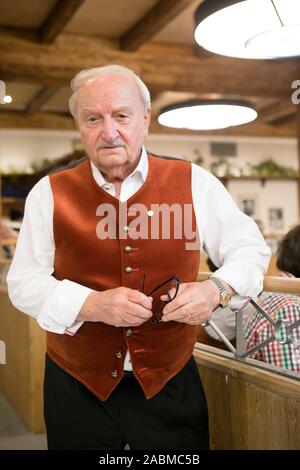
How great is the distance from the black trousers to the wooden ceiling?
405 cm

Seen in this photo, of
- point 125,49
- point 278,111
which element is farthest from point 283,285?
point 278,111

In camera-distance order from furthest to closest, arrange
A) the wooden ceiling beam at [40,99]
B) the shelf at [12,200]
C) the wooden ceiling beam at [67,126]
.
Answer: the wooden ceiling beam at [67,126], the shelf at [12,200], the wooden ceiling beam at [40,99]

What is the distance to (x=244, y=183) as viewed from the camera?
1118cm

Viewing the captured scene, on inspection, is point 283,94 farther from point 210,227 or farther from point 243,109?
point 210,227

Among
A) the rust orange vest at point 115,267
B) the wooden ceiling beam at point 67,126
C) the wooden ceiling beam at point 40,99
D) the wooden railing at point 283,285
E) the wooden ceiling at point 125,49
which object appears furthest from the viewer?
the wooden ceiling beam at point 67,126

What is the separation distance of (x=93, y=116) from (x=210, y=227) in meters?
0.35

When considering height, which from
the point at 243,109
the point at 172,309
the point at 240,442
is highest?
the point at 243,109

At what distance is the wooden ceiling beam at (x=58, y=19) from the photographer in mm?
4855

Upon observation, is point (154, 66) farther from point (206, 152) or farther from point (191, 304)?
point (191, 304)

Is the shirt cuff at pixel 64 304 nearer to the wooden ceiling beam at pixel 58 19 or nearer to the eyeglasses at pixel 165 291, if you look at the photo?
the eyeglasses at pixel 165 291

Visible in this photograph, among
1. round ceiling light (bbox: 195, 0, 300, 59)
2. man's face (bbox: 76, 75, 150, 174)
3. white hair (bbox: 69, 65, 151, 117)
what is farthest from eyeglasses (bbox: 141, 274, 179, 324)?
round ceiling light (bbox: 195, 0, 300, 59)

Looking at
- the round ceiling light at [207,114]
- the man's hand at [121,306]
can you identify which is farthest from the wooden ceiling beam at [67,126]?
the man's hand at [121,306]

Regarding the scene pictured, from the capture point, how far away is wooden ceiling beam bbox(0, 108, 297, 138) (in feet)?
32.0

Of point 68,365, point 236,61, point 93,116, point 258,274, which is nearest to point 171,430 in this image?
point 68,365
